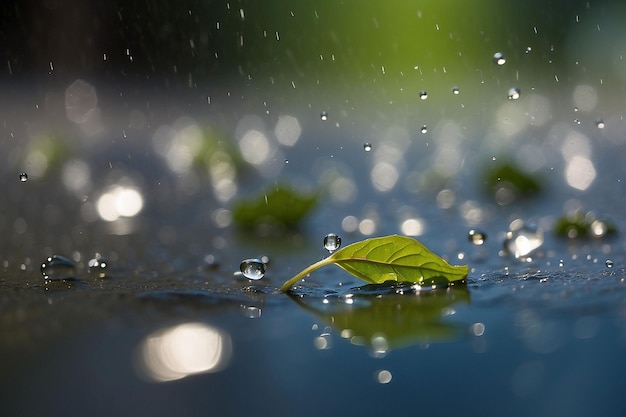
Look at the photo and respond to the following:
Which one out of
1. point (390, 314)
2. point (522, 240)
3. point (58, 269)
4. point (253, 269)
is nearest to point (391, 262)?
point (390, 314)

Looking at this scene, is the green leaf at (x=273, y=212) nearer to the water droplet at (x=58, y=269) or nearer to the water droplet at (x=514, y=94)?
the water droplet at (x=58, y=269)

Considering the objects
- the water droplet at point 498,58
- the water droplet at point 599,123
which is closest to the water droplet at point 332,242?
the water droplet at point 599,123

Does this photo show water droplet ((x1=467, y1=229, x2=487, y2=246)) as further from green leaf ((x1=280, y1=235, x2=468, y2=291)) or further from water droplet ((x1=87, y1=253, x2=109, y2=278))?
water droplet ((x1=87, y1=253, x2=109, y2=278))

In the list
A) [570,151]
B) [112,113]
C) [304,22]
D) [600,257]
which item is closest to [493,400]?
[600,257]

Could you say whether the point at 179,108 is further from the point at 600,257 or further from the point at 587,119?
the point at 600,257

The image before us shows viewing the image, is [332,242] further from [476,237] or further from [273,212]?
[273,212]
